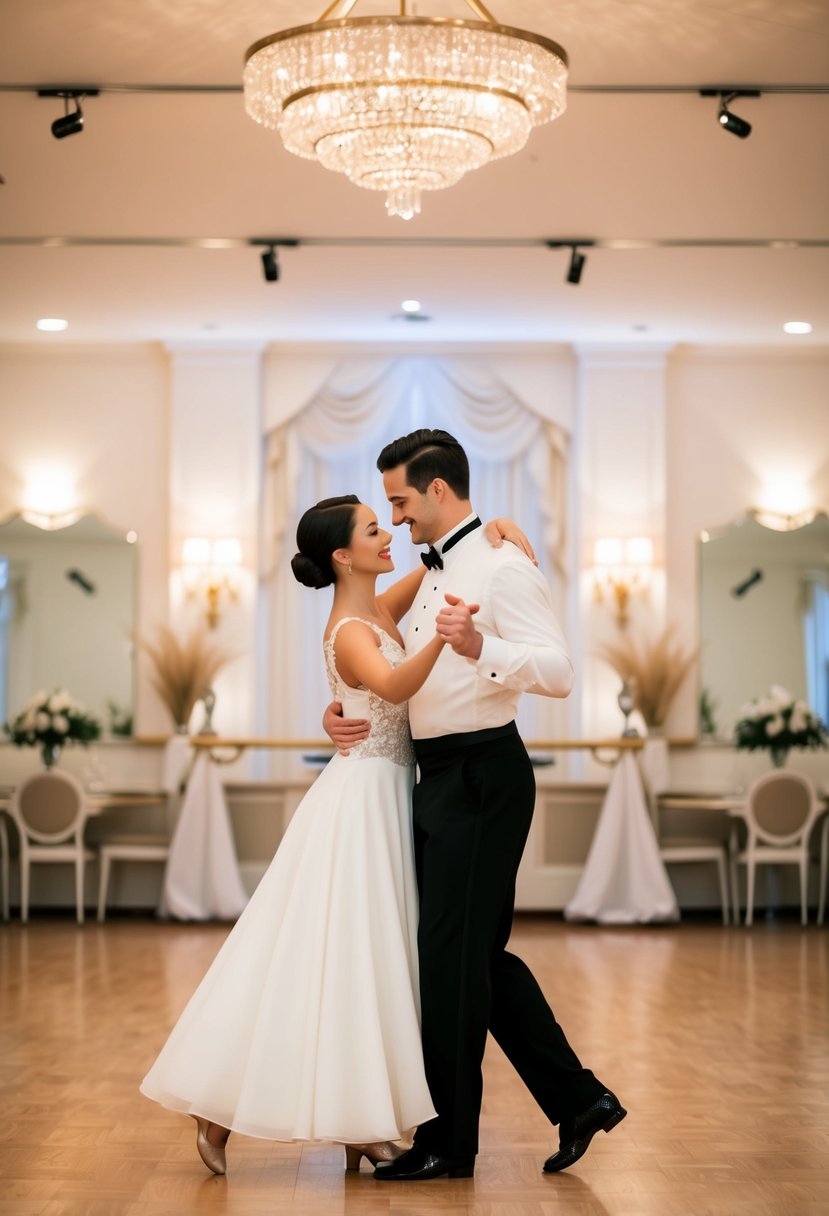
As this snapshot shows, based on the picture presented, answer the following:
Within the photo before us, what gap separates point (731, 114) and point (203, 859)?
5.17 meters

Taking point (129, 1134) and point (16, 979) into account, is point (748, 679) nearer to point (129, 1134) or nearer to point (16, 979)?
point (16, 979)

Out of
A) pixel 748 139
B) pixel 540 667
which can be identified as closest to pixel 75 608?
pixel 748 139

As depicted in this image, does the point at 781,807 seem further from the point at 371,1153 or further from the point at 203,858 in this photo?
the point at 371,1153

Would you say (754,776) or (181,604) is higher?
(181,604)

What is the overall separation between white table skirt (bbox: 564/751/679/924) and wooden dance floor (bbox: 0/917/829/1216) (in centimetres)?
100

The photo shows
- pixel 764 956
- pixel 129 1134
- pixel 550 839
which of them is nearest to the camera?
pixel 129 1134

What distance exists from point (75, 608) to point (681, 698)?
3.98m

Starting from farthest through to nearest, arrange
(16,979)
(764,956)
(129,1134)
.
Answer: (764,956) → (16,979) → (129,1134)

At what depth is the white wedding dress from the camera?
340 centimetres

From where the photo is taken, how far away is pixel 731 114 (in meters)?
5.52

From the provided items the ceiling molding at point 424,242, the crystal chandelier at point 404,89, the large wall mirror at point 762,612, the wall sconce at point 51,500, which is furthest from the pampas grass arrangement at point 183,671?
the crystal chandelier at point 404,89

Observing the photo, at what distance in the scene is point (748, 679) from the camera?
988 cm

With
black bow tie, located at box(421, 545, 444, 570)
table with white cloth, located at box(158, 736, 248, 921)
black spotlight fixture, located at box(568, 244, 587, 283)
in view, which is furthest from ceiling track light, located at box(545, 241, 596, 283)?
black bow tie, located at box(421, 545, 444, 570)

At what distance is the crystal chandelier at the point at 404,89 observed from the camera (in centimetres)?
400
